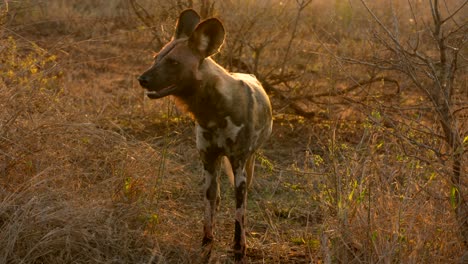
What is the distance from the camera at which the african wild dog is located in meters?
3.32

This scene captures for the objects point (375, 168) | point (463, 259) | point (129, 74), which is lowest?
point (129, 74)

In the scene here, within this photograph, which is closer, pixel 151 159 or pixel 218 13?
pixel 151 159

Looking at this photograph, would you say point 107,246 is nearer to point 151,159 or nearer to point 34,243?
point 34,243

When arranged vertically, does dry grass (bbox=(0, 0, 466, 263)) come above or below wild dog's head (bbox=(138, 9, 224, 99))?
below

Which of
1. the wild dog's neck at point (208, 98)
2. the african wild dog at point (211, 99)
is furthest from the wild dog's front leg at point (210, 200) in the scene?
the wild dog's neck at point (208, 98)

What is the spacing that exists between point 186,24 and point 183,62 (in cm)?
29

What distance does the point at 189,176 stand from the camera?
5.09m

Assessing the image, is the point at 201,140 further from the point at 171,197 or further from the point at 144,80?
the point at 171,197

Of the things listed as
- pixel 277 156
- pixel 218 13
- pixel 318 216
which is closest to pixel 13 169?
pixel 318 216

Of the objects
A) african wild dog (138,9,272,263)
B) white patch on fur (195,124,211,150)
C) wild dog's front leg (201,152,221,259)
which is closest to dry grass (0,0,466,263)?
wild dog's front leg (201,152,221,259)

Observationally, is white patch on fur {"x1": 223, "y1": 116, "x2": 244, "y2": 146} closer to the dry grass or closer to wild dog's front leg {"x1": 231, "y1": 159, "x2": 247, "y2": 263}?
wild dog's front leg {"x1": 231, "y1": 159, "x2": 247, "y2": 263}

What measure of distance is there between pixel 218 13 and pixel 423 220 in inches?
152

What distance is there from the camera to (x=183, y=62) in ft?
10.9

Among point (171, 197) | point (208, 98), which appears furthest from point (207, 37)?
point (171, 197)
